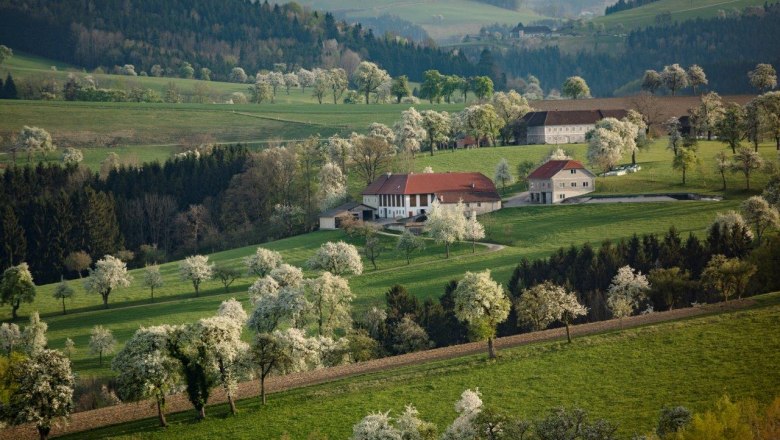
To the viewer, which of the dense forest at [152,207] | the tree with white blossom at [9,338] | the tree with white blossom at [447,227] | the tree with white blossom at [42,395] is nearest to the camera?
the tree with white blossom at [42,395]

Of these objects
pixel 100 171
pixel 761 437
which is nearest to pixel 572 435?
pixel 761 437

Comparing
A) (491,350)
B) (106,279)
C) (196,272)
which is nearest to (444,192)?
(196,272)

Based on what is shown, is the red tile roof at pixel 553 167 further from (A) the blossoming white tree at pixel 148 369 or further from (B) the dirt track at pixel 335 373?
(A) the blossoming white tree at pixel 148 369

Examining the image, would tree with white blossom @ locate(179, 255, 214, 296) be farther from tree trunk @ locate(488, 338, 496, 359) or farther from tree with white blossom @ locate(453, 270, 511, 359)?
tree trunk @ locate(488, 338, 496, 359)

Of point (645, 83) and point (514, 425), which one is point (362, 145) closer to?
point (645, 83)

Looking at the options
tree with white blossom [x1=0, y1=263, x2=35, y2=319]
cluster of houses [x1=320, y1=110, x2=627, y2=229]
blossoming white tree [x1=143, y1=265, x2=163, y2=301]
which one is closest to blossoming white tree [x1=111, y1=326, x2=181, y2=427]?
tree with white blossom [x1=0, y1=263, x2=35, y2=319]

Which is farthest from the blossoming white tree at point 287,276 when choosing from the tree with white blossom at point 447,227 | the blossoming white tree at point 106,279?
the tree with white blossom at point 447,227

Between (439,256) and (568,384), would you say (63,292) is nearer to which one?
(439,256)
